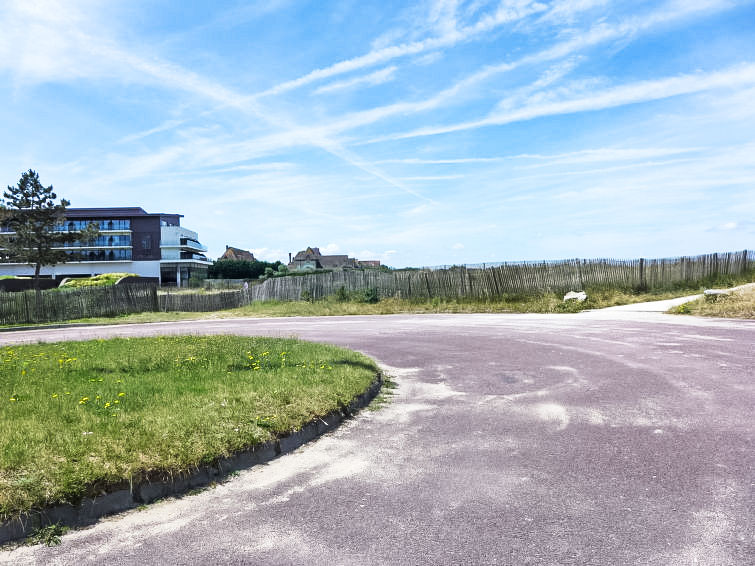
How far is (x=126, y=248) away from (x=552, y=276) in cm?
8610

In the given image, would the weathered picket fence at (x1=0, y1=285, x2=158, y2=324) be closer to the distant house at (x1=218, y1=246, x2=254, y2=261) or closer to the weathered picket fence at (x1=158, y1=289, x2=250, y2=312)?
the weathered picket fence at (x1=158, y1=289, x2=250, y2=312)

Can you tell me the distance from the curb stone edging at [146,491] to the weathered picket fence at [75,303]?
30.7 metres

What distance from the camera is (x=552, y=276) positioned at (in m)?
28.4

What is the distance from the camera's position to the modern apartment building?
9575cm

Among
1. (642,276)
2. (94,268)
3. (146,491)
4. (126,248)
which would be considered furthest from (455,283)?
(94,268)

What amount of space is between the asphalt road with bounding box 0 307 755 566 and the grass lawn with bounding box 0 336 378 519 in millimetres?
378

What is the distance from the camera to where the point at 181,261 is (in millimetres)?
99312

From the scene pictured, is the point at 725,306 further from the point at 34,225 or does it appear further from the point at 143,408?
the point at 34,225

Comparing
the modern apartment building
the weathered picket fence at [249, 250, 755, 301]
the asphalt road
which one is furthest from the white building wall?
the asphalt road

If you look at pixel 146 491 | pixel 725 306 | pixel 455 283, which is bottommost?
pixel 146 491

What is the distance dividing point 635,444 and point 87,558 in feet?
15.1

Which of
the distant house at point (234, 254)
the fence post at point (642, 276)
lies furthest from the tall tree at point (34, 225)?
the distant house at point (234, 254)

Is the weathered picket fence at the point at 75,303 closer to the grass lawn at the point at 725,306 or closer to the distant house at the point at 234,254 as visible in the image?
the grass lawn at the point at 725,306

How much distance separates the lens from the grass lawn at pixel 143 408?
4.43m
